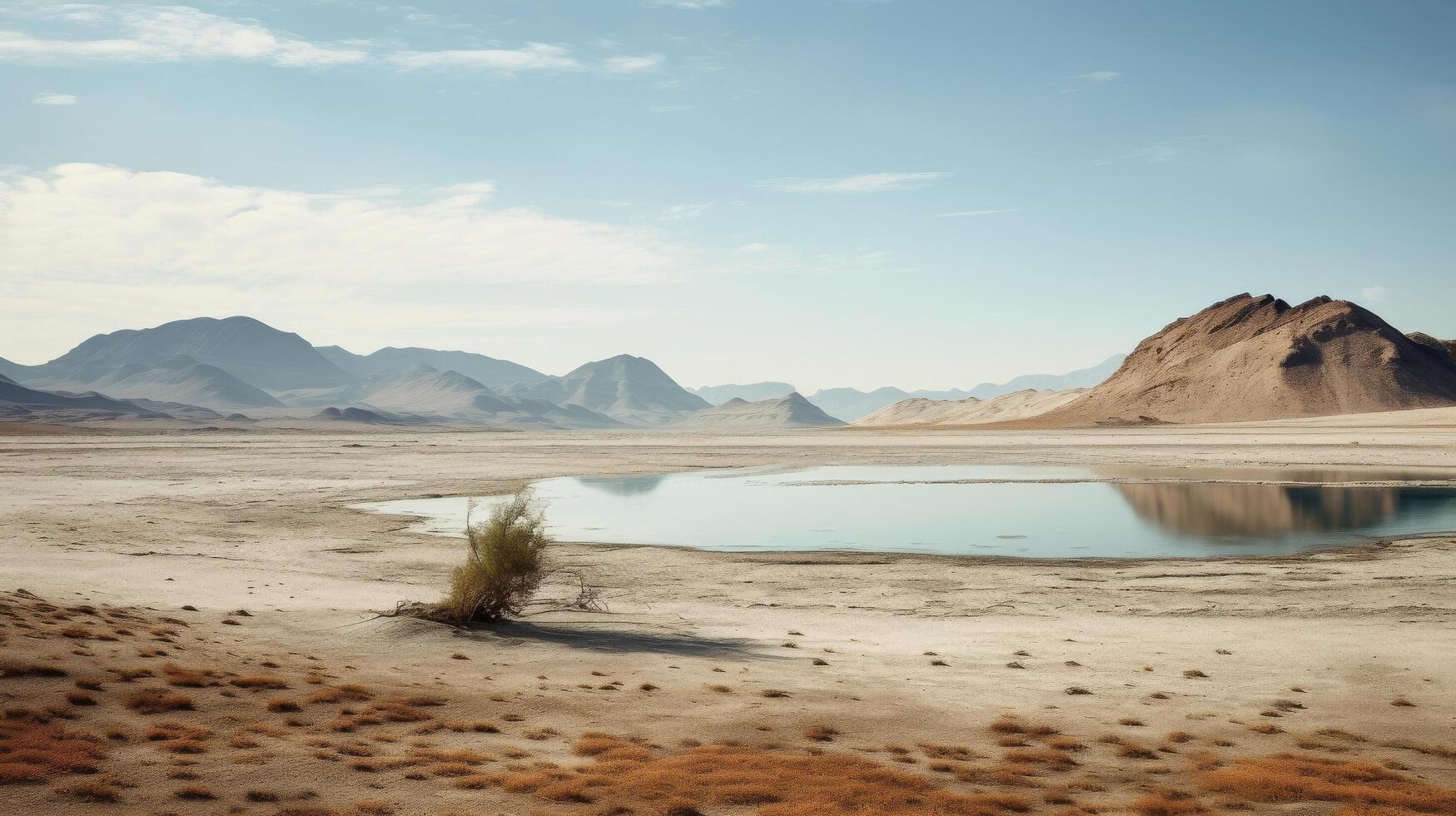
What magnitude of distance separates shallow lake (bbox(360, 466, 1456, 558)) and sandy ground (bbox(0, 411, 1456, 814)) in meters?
3.05

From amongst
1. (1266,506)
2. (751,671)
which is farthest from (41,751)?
(1266,506)

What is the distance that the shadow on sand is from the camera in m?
13.6

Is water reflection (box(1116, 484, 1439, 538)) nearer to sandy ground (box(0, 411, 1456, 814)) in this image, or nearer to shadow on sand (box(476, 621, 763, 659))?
sandy ground (box(0, 411, 1456, 814))

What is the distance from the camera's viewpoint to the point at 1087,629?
49.5 feet

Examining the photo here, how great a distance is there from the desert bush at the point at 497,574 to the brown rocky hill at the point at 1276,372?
5099 inches

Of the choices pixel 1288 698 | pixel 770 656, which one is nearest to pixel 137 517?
pixel 770 656

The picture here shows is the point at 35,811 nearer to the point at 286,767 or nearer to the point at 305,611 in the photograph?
the point at 286,767

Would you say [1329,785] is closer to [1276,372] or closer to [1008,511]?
[1008,511]

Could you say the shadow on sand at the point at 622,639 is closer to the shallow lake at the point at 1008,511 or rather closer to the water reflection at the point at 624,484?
the shallow lake at the point at 1008,511

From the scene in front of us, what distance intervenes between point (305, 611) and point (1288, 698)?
45.4ft

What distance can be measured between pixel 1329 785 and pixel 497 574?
36.8 ft

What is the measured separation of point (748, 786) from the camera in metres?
7.89

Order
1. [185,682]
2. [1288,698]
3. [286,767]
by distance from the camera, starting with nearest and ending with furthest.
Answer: [286,767] → [185,682] → [1288,698]

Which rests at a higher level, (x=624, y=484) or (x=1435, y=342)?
(x=1435, y=342)
